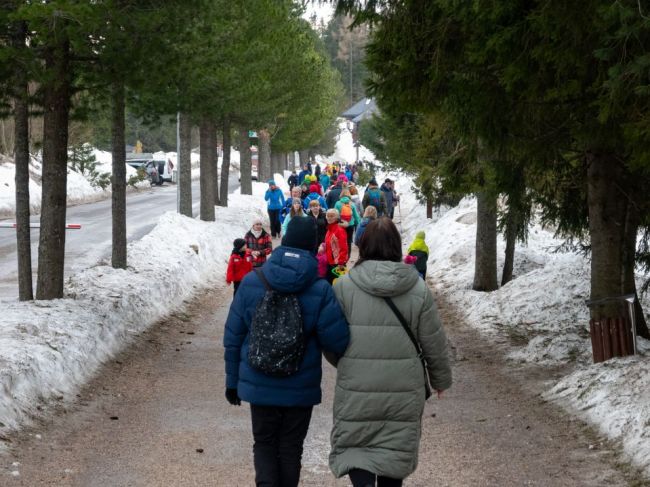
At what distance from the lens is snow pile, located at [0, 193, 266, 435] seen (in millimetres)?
8500

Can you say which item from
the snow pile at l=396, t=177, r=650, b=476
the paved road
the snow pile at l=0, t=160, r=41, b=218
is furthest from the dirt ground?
the snow pile at l=0, t=160, r=41, b=218

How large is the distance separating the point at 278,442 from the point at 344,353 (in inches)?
27.2

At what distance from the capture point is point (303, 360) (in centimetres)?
500

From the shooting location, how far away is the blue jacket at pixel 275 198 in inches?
992

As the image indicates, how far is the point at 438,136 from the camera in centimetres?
1509

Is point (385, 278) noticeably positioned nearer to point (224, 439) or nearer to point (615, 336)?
point (224, 439)

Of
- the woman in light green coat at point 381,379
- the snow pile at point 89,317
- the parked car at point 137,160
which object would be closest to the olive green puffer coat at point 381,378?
the woman in light green coat at point 381,379

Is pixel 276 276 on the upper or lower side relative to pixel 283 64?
lower

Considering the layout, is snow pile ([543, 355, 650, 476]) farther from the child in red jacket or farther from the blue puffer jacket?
the child in red jacket

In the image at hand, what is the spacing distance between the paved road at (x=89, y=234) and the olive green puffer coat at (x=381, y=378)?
12318 millimetres

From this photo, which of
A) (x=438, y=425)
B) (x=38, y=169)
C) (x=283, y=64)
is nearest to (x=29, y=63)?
(x=438, y=425)

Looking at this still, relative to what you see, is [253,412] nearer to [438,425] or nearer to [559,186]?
[438,425]

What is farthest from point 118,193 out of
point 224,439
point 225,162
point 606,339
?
point 225,162

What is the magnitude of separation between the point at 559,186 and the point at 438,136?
321 centimetres
